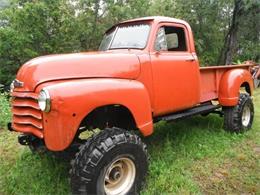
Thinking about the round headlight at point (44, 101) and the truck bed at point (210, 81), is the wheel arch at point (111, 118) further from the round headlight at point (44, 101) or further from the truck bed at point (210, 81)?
the truck bed at point (210, 81)

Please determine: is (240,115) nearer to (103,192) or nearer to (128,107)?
(128,107)

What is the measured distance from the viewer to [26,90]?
3.81m

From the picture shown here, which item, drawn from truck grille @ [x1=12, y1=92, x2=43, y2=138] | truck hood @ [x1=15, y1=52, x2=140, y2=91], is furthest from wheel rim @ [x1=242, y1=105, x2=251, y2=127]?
truck grille @ [x1=12, y1=92, x2=43, y2=138]

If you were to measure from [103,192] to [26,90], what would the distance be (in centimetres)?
142

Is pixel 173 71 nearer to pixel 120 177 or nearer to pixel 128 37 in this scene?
pixel 128 37

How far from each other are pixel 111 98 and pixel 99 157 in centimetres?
67

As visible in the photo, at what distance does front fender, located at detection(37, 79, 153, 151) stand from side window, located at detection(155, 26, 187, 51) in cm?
126

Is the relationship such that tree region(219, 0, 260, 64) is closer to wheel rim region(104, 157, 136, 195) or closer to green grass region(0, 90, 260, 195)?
green grass region(0, 90, 260, 195)

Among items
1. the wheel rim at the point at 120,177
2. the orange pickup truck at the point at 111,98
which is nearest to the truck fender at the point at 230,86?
the orange pickup truck at the point at 111,98

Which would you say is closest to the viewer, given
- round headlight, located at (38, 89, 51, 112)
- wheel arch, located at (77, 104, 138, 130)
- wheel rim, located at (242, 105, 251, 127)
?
round headlight, located at (38, 89, 51, 112)

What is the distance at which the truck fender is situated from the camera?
6.23 metres

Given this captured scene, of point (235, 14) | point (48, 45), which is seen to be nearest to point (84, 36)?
point (48, 45)

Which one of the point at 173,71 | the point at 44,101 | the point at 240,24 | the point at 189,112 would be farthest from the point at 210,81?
the point at 240,24

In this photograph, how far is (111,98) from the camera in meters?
3.80
